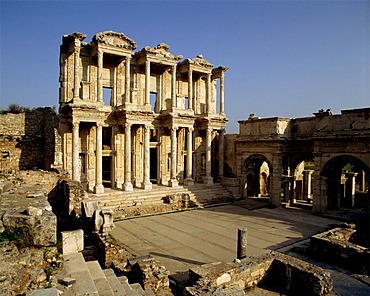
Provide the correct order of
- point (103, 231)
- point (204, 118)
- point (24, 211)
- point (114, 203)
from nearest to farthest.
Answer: point (24, 211), point (103, 231), point (114, 203), point (204, 118)

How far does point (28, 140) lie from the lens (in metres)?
19.6

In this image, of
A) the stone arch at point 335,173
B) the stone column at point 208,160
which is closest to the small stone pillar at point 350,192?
the stone arch at point 335,173

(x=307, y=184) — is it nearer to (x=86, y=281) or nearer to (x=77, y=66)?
(x=77, y=66)

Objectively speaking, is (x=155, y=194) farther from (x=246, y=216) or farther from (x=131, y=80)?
(x=131, y=80)

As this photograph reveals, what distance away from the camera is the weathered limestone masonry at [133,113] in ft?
62.4

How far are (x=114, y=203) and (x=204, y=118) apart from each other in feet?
35.6

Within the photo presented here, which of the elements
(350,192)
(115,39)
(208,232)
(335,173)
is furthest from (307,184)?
(115,39)

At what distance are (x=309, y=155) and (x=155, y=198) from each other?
38.3ft

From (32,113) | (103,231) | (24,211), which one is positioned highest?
(32,113)

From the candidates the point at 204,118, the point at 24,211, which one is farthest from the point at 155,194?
the point at 24,211

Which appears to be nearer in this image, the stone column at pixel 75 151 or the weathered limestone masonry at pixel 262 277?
the weathered limestone masonry at pixel 262 277

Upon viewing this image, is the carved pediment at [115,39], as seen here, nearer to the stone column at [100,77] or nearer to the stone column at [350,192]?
the stone column at [100,77]

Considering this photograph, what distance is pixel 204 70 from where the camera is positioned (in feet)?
81.6

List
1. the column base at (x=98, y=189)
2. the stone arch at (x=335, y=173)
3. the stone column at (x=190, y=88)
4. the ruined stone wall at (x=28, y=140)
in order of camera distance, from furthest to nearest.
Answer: the stone column at (x=190, y=88), the ruined stone wall at (x=28, y=140), the column base at (x=98, y=189), the stone arch at (x=335, y=173)
